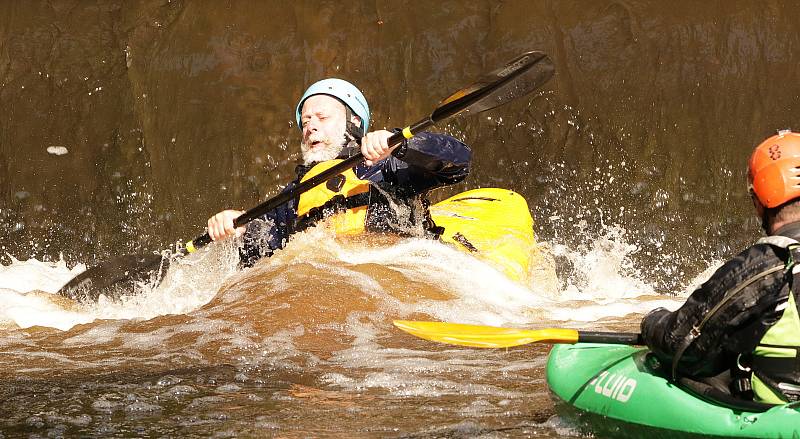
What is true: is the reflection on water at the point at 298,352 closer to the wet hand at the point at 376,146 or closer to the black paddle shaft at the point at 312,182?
the black paddle shaft at the point at 312,182

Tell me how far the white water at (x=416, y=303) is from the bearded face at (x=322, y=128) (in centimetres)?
51

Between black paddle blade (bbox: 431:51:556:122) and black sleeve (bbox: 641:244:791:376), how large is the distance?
1.91m

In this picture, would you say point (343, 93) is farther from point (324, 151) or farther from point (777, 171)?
point (777, 171)

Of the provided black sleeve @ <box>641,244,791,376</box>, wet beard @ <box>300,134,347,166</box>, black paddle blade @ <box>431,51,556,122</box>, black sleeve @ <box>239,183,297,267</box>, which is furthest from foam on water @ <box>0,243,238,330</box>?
black sleeve @ <box>641,244,791,376</box>

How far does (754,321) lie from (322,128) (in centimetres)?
314

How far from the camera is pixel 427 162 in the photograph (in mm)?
4316

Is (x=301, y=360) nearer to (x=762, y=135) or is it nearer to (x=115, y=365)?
(x=115, y=365)

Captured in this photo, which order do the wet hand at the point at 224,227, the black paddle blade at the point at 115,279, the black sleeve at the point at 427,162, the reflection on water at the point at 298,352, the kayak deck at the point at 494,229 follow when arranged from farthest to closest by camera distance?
the black paddle blade at the point at 115,279, the wet hand at the point at 224,227, the kayak deck at the point at 494,229, the black sleeve at the point at 427,162, the reflection on water at the point at 298,352

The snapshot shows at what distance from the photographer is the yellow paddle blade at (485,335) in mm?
2658

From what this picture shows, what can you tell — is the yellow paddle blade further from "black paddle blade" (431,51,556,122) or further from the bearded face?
the bearded face

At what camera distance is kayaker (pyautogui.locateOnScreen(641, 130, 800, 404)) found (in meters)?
2.15

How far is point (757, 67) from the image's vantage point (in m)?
6.60

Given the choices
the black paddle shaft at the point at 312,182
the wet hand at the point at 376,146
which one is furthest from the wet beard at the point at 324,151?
the wet hand at the point at 376,146

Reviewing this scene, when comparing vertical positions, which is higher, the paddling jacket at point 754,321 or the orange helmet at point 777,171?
the orange helmet at point 777,171
